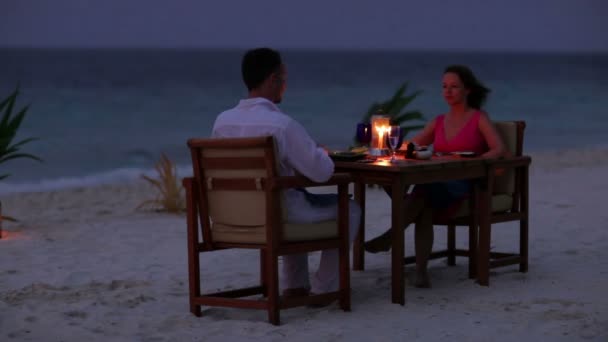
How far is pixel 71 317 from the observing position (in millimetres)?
→ 3850

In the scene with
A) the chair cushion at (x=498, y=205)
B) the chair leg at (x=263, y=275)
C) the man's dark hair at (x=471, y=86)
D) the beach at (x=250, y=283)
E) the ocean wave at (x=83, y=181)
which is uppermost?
the man's dark hair at (x=471, y=86)

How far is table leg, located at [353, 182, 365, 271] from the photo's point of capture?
15.2 ft

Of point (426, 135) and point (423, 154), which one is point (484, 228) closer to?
point (423, 154)

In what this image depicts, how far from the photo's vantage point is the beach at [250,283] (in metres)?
3.60

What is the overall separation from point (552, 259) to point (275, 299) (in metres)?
1.91

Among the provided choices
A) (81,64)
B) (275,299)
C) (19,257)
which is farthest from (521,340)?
(81,64)

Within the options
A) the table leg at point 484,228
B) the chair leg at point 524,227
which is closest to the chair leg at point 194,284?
the table leg at point 484,228

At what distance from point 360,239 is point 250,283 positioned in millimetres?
594

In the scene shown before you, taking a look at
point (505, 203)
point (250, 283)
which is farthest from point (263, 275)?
point (505, 203)

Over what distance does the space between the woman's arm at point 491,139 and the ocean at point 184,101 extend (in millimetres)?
2871

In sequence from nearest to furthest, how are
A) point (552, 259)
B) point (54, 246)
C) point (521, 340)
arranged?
point (521, 340) < point (552, 259) < point (54, 246)

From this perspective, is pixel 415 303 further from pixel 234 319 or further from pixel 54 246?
pixel 54 246

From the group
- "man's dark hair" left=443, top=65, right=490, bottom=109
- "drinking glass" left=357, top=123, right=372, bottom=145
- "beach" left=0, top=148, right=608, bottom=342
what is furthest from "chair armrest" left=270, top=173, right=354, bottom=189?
"man's dark hair" left=443, top=65, right=490, bottom=109

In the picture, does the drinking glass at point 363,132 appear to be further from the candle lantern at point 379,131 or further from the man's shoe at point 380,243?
the man's shoe at point 380,243
